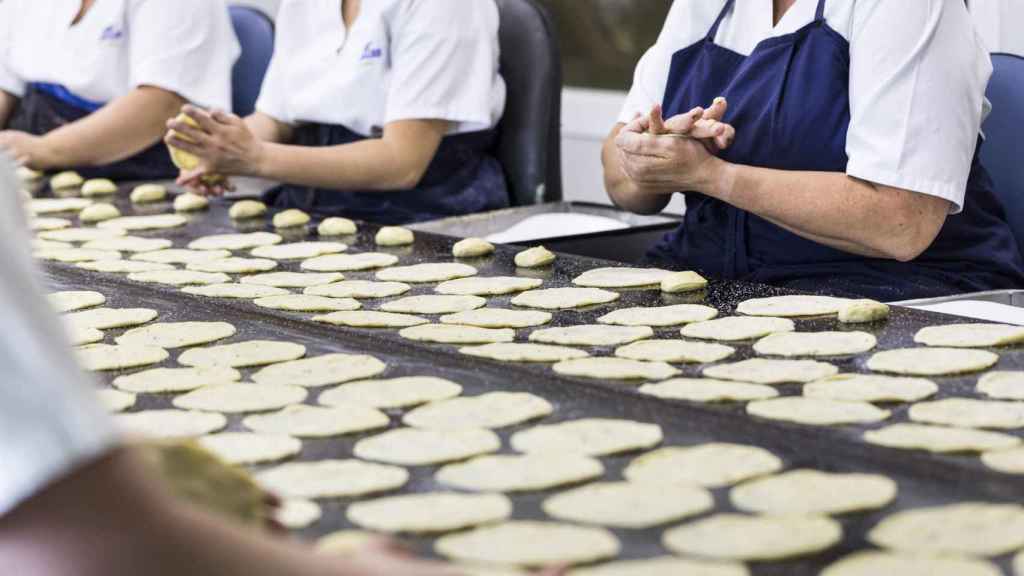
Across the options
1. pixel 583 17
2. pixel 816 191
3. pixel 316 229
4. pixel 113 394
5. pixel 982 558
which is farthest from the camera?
pixel 583 17

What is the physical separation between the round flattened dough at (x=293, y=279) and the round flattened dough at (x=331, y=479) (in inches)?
37.7

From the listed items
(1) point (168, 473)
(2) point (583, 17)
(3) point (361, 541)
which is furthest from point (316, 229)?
(2) point (583, 17)

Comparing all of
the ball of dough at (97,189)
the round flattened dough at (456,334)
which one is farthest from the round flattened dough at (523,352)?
the ball of dough at (97,189)

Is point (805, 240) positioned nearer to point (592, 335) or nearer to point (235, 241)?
point (592, 335)

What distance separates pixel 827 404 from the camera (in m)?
1.49

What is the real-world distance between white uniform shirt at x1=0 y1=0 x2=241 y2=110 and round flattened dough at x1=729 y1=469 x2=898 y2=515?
288 cm

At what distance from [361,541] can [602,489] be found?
260 millimetres

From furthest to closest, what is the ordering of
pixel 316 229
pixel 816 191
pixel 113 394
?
pixel 316 229, pixel 816 191, pixel 113 394

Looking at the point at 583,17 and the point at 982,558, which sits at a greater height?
the point at 583,17

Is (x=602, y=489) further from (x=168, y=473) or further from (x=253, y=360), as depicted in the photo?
(x=253, y=360)

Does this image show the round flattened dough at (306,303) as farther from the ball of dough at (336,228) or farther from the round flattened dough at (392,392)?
the ball of dough at (336,228)

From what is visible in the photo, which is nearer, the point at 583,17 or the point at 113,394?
the point at 113,394

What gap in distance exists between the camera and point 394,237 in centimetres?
260

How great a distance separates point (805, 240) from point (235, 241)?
1.13 metres
